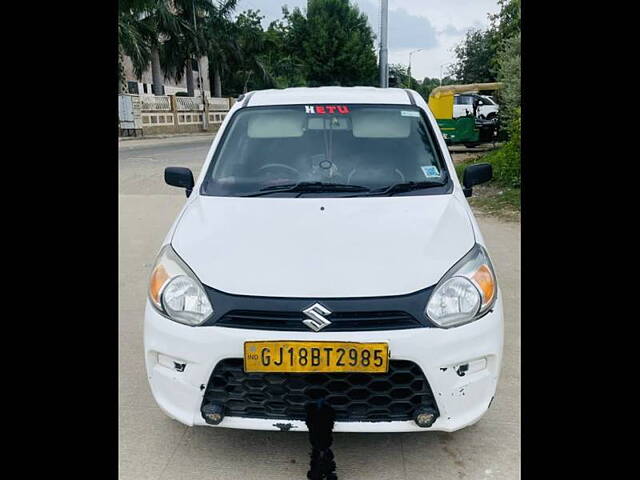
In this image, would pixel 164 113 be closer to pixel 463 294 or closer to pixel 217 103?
pixel 217 103

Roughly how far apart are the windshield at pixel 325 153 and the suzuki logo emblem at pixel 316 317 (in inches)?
43.4

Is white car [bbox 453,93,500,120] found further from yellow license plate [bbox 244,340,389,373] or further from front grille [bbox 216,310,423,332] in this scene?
yellow license plate [bbox 244,340,389,373]

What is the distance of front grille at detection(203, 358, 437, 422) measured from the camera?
102 inches

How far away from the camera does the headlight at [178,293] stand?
2.66 meters

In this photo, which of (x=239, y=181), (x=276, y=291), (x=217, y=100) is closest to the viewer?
(x=276, y=291)

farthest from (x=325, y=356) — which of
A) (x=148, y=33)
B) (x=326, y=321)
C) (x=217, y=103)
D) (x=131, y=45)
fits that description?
(x=217, y=103)

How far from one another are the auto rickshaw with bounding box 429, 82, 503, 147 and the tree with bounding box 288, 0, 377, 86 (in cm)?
2727

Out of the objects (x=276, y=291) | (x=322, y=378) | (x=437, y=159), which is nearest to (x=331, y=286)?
(x=276, y=291)

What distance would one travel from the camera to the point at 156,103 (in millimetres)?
34469

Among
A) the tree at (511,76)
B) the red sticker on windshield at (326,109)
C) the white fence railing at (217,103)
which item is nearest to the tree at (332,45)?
the white fence railing at (217,103)

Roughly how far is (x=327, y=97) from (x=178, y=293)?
2.04 meters

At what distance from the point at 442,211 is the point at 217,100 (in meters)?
42.9

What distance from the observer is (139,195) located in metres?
11.5

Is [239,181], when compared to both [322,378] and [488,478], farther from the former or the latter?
[488,478]
